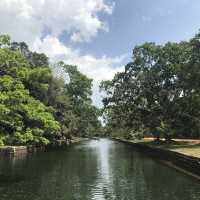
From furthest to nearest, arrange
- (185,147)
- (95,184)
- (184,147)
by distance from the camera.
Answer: (184,147)
(185,147)
(95,184)

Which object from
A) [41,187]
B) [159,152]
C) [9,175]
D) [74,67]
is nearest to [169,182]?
[41,187]

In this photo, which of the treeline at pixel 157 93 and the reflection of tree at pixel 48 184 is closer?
the reflection of tree at pixel 48 184

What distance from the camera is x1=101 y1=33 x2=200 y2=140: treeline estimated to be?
74812 mm

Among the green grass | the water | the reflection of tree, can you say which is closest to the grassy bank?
the green grass

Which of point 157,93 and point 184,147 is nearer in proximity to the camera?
point 184,147

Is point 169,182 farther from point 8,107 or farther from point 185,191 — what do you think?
point 8,107

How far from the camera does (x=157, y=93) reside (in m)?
80.4

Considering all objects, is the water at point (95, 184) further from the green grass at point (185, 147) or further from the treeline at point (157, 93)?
the treeline at point (157, 93)

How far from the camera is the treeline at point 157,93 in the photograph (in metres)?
74.8

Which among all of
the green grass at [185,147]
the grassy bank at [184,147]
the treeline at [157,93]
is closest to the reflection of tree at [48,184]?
the grassy bank at [184,147]

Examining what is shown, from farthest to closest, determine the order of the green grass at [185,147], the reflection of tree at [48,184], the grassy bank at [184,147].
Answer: the green grass at [185,147] < the grassy bank at [184,147] < the reflection of tree at [48,184]

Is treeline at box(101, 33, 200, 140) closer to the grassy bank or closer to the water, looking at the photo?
the grassy bank

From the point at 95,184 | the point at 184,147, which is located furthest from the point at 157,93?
the point at 95,184

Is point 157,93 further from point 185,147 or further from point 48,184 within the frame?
point 48,184
